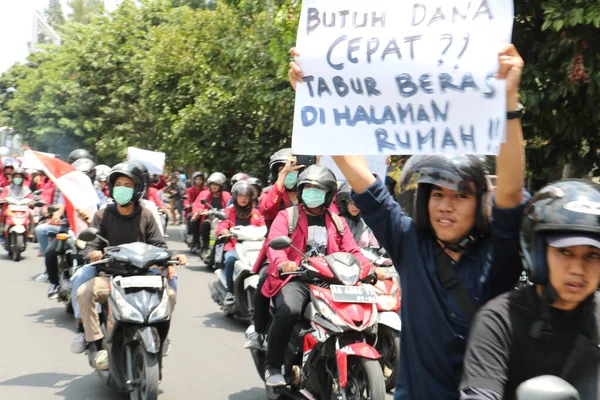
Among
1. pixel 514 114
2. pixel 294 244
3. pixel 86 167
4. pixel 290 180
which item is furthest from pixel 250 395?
pixel 86 167

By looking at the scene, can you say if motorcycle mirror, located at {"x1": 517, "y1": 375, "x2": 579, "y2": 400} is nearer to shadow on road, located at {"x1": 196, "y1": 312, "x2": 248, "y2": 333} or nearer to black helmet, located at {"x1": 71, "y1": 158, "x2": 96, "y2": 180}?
shadow on road, located at {"x1": 196, "y1": 312, "x2": 248, "y2": 333}

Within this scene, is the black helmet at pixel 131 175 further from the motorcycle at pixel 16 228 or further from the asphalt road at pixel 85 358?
the motorcycle at pixel 16 228

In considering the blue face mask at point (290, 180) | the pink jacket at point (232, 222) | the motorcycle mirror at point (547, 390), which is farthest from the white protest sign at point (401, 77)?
the pink jacket at point (232, 222)

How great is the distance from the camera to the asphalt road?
7180mm

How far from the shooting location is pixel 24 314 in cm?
1070

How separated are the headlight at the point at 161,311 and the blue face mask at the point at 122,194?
887 millimetres

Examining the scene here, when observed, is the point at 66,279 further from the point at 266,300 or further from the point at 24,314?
the point at 266,300

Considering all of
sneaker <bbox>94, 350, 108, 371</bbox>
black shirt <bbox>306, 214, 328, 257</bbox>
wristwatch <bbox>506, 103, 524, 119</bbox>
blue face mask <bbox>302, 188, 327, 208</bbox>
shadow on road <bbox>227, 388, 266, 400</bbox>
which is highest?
wristwatch <bbox>506, 103, 524, 119</bbox>

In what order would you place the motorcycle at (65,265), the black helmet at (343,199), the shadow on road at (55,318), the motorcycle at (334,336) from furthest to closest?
1. the motorcycle at (65,265)
2. the shadow on road at (55,318)
3. the black helmet at (343,199)
4. the motorcycle at (334,336)

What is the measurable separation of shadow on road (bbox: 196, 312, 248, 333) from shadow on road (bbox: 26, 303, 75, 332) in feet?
5.16

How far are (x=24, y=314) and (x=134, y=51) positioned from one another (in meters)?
25.3

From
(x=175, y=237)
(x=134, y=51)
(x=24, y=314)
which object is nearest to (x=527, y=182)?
(x=24, y=314)

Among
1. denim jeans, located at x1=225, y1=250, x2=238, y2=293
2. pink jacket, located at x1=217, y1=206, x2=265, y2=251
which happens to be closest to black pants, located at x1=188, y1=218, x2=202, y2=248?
pink jacket, located at x1=217, y1=206, x2=265, y2=251

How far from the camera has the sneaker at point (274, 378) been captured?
6312 mm
